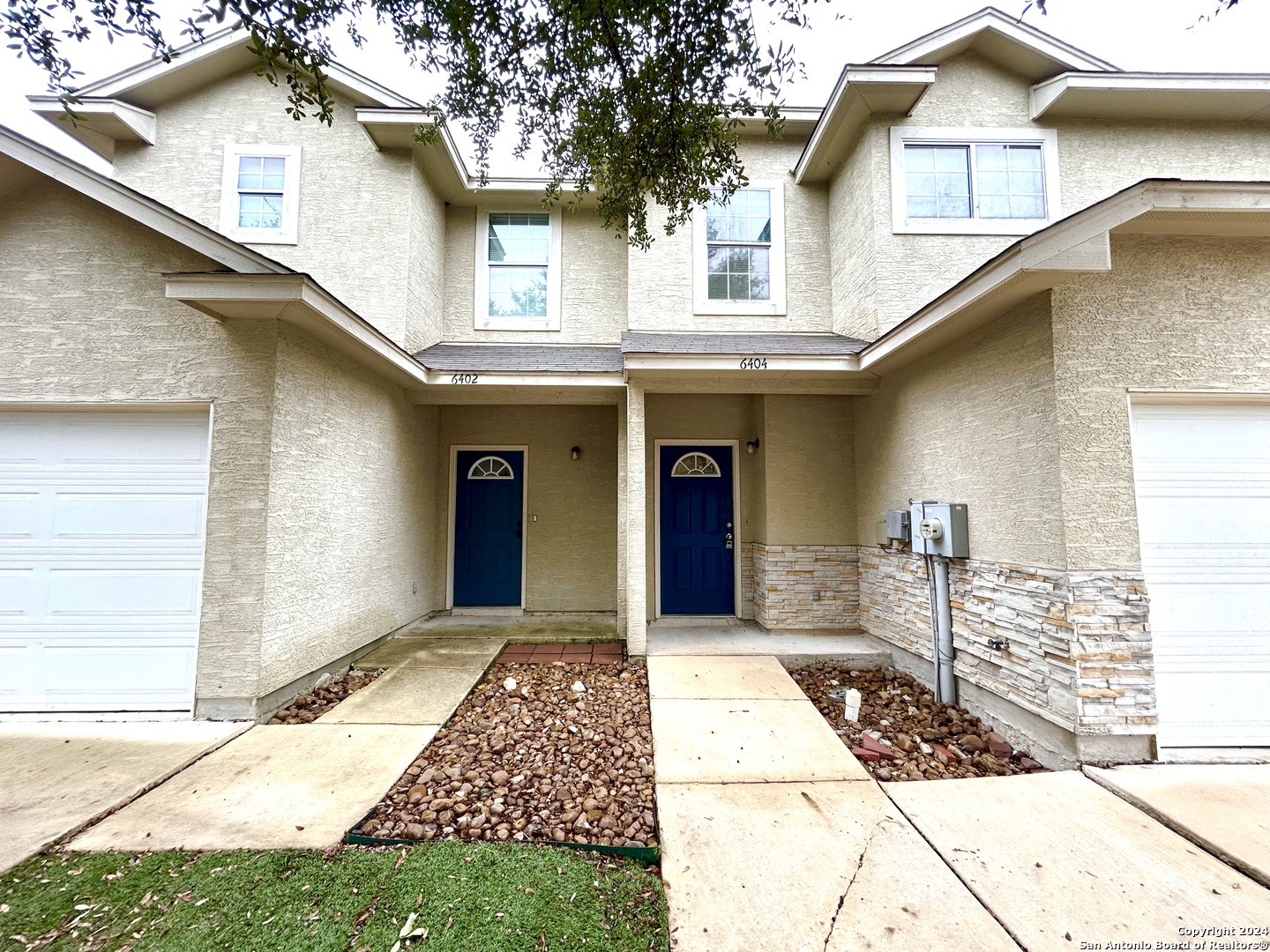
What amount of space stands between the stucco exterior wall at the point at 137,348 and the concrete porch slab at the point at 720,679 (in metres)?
3.24

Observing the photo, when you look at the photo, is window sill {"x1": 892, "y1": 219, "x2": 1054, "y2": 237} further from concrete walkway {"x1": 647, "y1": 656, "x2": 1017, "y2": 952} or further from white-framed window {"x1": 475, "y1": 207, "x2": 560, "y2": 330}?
concrete walkway {"x1": 647, "y1": 656, "x2": 1017, "y2": 952}

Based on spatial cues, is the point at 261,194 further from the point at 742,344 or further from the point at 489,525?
the point at 742,344

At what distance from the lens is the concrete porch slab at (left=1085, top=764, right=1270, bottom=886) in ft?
7.54

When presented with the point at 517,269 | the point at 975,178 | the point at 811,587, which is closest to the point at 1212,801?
the point at 811,587

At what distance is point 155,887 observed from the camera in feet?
7.03

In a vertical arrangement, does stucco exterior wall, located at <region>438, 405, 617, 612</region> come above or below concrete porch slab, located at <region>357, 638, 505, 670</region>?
above

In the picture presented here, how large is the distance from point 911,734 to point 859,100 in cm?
630

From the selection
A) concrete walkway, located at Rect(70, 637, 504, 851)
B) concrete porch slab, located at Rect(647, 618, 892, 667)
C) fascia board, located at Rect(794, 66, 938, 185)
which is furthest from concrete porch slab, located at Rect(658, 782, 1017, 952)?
fascia board, located at Rect(794, 66, 938, 185)

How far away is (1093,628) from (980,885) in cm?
181

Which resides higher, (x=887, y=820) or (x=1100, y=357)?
(x=1100, y=357)

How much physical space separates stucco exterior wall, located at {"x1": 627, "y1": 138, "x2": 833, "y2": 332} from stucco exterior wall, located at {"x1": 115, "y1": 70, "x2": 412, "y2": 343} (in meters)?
2.90

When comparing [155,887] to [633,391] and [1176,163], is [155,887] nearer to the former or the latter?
[633,391]

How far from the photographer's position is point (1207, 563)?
3211 mm

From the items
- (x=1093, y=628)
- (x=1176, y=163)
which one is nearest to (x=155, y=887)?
(x=1093, y=628)
